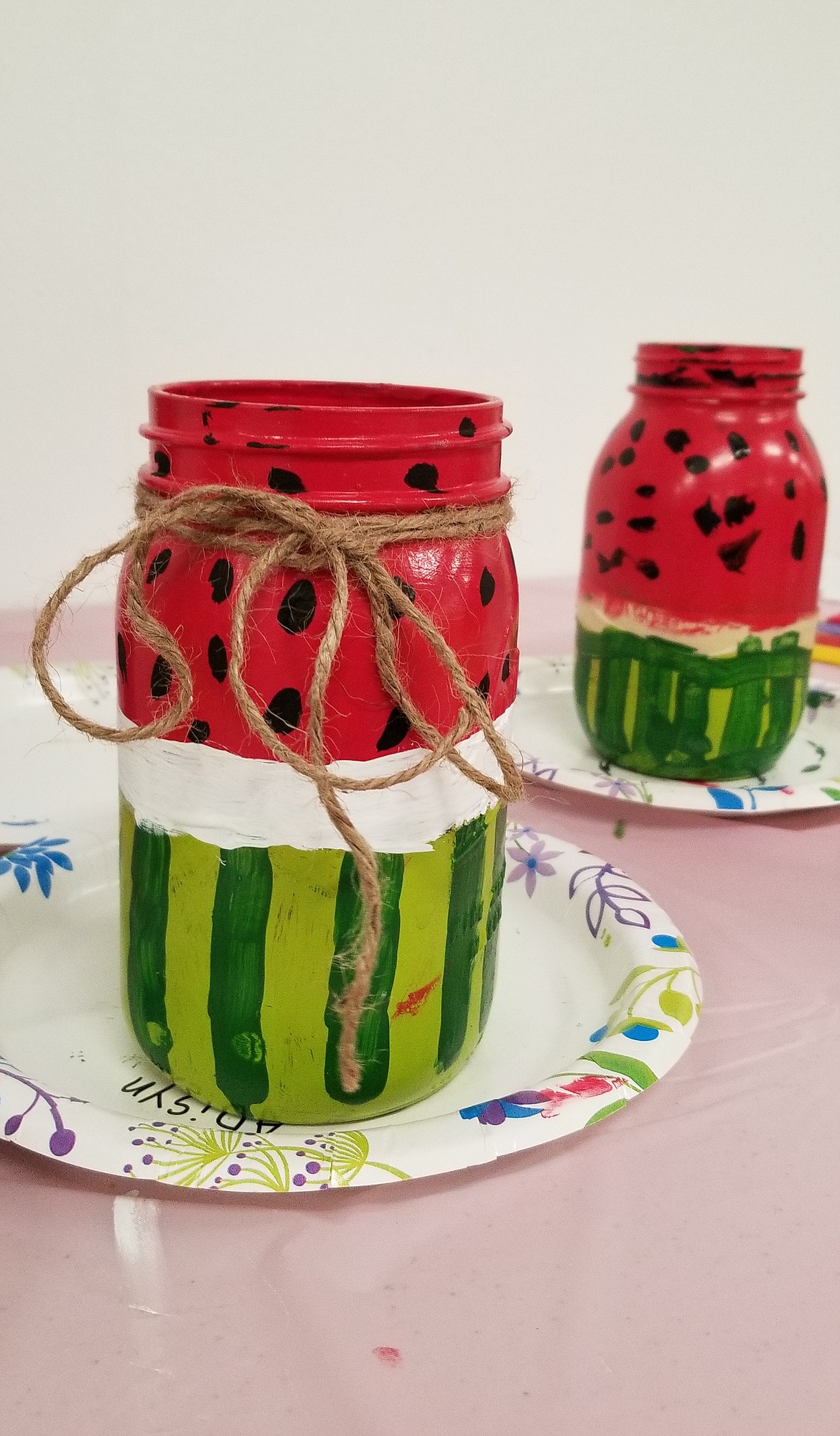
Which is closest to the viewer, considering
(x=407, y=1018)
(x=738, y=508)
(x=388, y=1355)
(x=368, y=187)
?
(x=388, y=1355)

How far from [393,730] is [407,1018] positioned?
0.38 feet

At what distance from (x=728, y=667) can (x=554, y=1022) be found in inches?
13.2

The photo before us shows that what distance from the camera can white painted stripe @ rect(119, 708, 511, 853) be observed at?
0.43 meters

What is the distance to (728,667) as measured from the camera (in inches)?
30.9

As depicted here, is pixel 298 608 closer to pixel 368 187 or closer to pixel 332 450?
pixel 332 450

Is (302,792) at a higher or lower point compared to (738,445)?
lower

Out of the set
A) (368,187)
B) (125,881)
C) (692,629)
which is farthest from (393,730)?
(368,187)

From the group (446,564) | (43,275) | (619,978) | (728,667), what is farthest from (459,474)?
(43,275)

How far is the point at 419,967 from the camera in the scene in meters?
0.46

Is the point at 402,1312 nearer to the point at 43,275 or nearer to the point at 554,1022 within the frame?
the point at 554,1022

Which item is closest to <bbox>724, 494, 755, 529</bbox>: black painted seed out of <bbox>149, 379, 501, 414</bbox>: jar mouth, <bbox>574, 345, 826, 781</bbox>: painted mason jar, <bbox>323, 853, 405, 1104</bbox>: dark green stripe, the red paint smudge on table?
<bbox>574, 345, 826, 781</bbox>: painted mason jar

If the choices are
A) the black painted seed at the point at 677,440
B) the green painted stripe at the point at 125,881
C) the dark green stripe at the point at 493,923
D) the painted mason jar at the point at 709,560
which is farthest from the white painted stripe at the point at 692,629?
the green painted stripe at the point at 125,881

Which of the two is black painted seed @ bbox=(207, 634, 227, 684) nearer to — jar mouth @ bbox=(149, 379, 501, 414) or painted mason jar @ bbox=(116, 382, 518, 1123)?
painted mason jar @ bbox=(116, 382, 518, 1123)

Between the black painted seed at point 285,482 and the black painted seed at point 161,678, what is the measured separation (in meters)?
0.08
